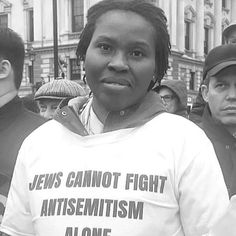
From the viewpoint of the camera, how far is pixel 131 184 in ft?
5.35

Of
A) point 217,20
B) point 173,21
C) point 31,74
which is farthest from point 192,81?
point 31,74

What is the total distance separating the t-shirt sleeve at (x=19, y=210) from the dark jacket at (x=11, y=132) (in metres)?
0.54

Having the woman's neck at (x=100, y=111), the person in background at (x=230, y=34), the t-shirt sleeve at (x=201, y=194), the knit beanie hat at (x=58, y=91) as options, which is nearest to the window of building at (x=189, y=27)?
the knit beanie hat at (x=58, y=91)

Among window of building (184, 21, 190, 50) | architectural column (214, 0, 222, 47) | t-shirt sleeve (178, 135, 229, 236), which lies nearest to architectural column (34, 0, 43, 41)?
window of building (184, 21, 190, 50)

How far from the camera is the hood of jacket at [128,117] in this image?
5.74ft

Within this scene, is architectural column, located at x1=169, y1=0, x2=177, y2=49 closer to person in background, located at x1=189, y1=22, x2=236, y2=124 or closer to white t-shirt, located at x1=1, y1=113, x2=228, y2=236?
person in background, located at x1=189, y1=22, x2=236, y2=124

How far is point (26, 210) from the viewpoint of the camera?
181 cm

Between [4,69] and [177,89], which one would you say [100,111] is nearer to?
[4,69]

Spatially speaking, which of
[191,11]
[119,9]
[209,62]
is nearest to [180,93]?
[209,62]

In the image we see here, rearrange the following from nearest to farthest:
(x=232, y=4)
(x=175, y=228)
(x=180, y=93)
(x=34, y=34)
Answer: (x=175, y=228) → (x=180, y=93) → (x=34, y=34) → (x=232, y=4)

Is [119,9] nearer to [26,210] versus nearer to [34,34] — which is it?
[26,210]

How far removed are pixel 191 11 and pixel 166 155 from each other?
151 feet

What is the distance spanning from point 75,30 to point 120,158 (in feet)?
130

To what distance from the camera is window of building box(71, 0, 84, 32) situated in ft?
133
